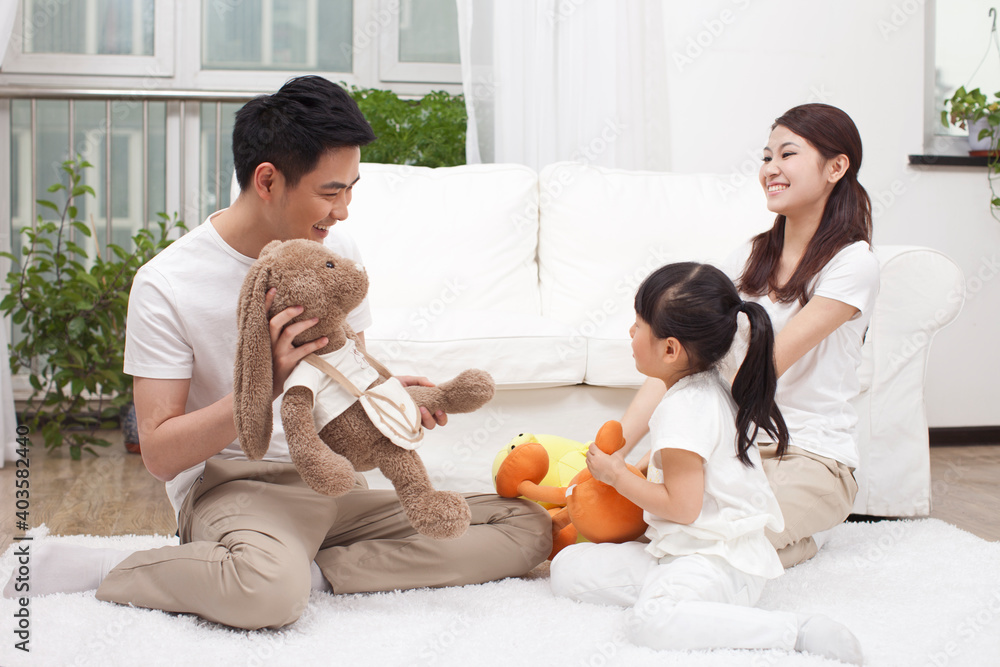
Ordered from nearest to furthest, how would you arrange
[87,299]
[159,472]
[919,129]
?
[159,472] → [87,299] → [919,129]

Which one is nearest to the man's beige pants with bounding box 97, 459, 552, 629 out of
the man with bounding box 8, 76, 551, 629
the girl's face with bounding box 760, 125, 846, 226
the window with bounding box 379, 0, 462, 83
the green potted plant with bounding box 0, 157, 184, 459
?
the man with bounding box 8, 76, 551, 629

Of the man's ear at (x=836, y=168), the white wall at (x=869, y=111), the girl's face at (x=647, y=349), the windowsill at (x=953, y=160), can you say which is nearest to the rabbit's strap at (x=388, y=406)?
the girl's face at (x=647, y=349)

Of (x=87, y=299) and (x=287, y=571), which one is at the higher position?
(x=87, y=299)

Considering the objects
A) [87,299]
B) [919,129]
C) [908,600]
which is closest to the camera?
[908,600]

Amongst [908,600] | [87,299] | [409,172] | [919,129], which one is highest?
[919,129]

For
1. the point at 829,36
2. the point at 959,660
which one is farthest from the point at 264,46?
the point at 959,660

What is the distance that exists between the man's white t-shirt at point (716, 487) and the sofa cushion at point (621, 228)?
899 mm

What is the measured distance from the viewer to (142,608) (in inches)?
41.9

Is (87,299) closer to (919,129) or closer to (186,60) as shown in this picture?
(186,60)

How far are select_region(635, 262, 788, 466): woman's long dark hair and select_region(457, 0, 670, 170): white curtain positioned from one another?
1.58 meters

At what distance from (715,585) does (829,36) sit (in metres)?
2.34

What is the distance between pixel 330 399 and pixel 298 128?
36 cm

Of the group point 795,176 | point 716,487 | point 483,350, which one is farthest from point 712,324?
point 483,350

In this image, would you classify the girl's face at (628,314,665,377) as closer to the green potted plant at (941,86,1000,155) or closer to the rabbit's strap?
the rabbit's strap
